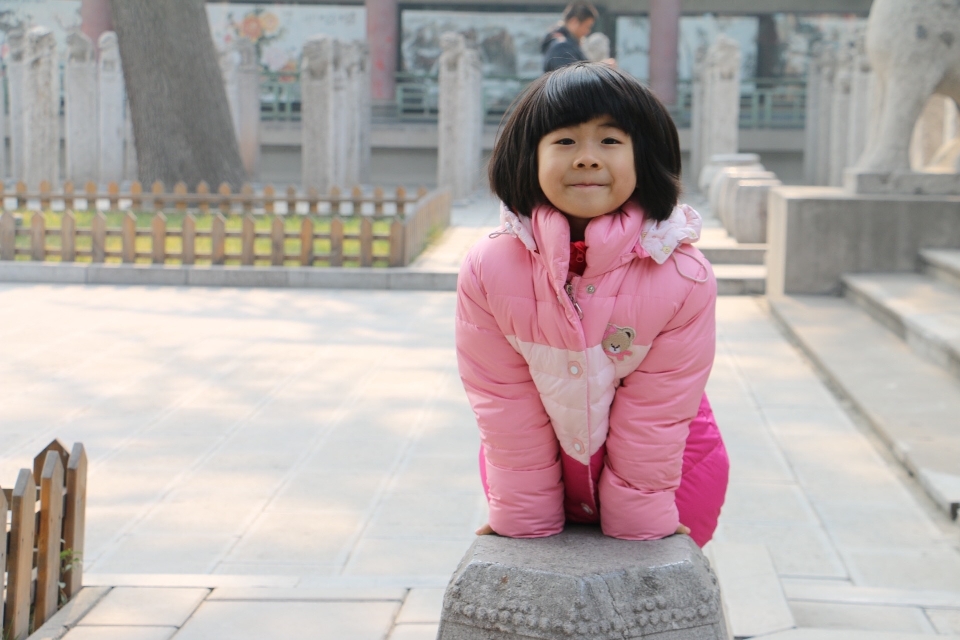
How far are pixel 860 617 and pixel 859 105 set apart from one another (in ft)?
48.1

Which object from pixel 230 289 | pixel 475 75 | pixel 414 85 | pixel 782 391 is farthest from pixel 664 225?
pixel 414 85

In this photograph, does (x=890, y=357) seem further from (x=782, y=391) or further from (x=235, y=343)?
(x=235, y=343)

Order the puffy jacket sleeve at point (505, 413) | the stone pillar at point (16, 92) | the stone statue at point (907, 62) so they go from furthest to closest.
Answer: the stone pillar at point (16, 92), the stone statue at point (907, 62), the puffy jacket sleeve at point (505, 413)

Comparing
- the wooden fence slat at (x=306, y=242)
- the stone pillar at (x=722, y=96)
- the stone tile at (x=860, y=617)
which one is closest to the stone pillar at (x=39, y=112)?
the wooden fence slat at (x=306, y=242)

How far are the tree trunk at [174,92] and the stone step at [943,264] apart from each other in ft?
25.9

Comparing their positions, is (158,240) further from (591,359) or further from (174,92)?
(591,359)

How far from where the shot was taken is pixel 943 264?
7.91 m

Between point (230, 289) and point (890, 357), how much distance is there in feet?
17.9

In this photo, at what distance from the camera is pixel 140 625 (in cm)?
314

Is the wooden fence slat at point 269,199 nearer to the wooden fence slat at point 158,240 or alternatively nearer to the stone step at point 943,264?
the wooden fence slat at point 158,240

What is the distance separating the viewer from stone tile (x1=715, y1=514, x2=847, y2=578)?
379cm

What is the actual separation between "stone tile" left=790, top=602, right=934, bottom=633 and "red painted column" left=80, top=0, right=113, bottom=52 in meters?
23.1

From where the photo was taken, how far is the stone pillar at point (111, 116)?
18.7 m

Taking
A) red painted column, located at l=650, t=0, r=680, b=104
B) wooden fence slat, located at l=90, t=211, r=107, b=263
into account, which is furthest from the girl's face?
red painted column, located at l=650, t=0, r=680, b=104
